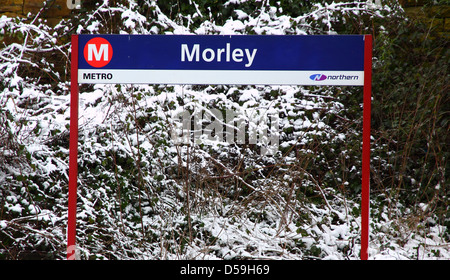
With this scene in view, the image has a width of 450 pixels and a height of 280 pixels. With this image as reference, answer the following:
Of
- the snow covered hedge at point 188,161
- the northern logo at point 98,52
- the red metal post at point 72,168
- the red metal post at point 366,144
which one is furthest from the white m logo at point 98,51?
the red metal post at point 366,144

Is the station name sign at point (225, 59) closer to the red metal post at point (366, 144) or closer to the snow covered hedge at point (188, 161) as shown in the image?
the red metal post at point (366, 144)

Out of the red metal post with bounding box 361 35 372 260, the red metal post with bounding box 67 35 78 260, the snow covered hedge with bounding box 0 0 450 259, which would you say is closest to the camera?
the red metal post with bounding box 361 35 372 260

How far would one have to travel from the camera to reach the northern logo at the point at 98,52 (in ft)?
11.4

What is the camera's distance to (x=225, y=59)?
3473 millimetres

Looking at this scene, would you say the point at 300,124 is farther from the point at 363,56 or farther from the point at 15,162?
the point at 15,162

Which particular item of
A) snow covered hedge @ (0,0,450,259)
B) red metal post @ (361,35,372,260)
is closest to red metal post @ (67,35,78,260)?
snow covered hedge @ (0,0,450,259)

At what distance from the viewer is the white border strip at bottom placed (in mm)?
3459

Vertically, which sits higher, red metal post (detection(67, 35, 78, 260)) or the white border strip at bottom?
the white border strip at bottom

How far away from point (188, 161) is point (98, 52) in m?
1.47

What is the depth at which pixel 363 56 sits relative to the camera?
3443 millimetres

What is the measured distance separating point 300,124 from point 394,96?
3.91 feet

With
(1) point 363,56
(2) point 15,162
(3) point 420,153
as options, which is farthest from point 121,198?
(3) point 420,153

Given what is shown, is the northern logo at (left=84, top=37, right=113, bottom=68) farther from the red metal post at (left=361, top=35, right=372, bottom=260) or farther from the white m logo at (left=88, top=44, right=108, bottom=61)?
the red metal post at (left=361, top=35, right=372, bottom=260)

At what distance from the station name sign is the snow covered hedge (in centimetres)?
127
